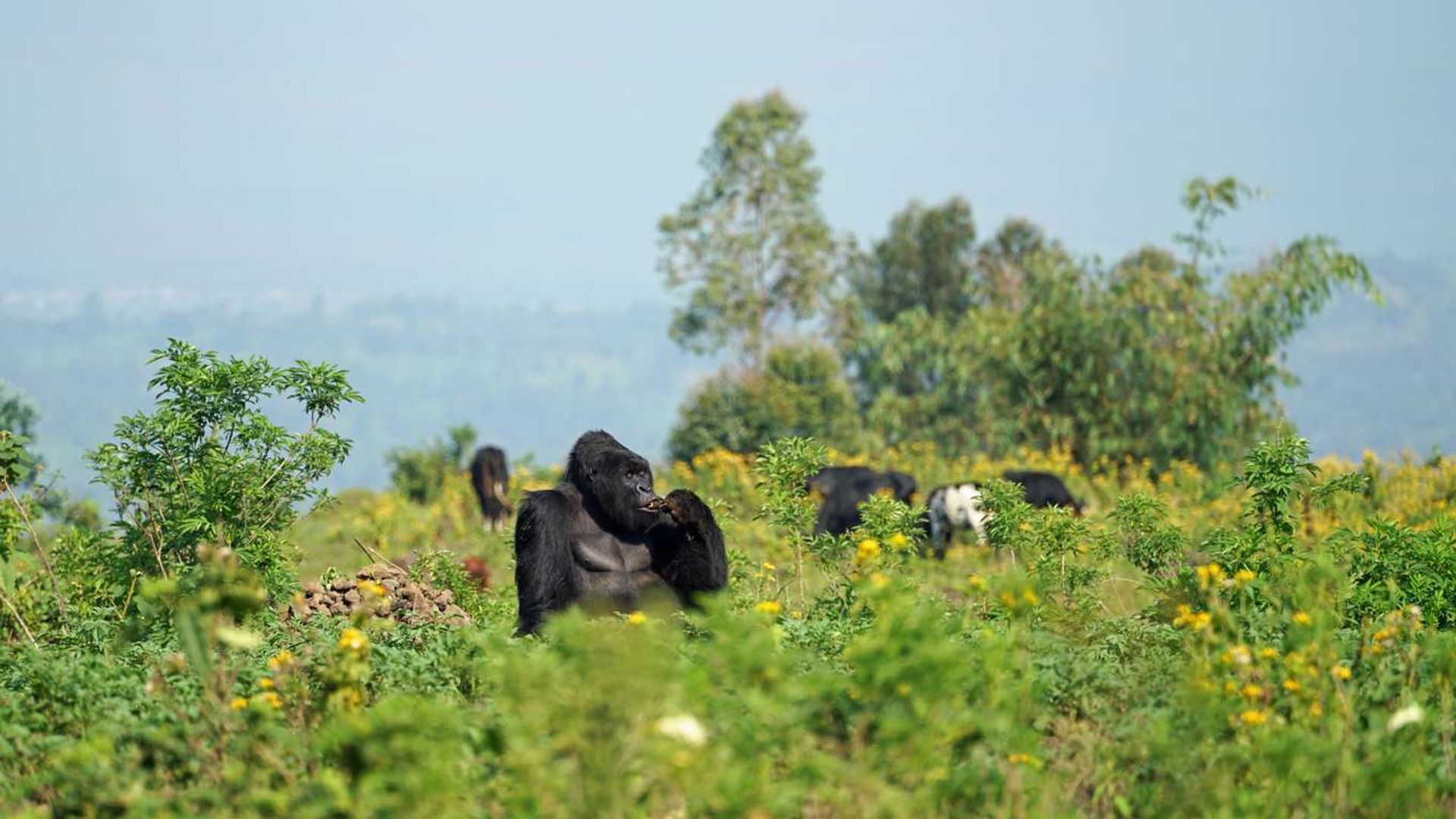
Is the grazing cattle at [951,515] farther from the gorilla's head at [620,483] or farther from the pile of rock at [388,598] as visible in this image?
the gorilla's head at [620,483]

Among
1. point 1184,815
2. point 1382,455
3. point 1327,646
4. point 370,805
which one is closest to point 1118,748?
point 1184,815

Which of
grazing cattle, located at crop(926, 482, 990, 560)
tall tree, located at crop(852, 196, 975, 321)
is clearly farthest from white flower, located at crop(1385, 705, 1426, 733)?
tall tree, located at crop(852, 196, 975, 321)

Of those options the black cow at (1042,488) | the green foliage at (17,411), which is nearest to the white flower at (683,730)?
the green foliage at (17,411)

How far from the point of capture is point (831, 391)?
29.7 metres

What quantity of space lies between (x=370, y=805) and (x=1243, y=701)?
300cm

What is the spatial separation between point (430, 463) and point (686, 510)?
721 inches

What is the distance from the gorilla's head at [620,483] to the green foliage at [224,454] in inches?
50.3

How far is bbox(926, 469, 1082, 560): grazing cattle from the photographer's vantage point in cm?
1711

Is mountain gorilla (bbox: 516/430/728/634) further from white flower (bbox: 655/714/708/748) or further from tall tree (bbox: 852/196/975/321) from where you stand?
tall tree (bbox: 852/196/975/321)

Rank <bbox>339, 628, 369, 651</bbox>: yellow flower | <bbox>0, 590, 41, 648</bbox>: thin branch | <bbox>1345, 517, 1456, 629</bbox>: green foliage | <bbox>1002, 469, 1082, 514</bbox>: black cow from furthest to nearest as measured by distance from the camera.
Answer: <bbox>1002, 469, 1082, 514</bbox>: black cow → <bbox>1345, 517, 1456, 629</bbox>: green foliage → <bbox>0, 590, 41, 648</bbox>: thin branch → <bbox>339, 628, 369, 651</bbox>: yellow flower

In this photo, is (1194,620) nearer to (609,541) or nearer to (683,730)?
(683,730)

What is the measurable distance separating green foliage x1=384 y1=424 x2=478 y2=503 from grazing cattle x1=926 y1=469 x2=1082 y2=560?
10.1 meters

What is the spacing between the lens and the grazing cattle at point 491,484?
21.4 m

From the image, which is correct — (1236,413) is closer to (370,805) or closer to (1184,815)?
(1184,815)
